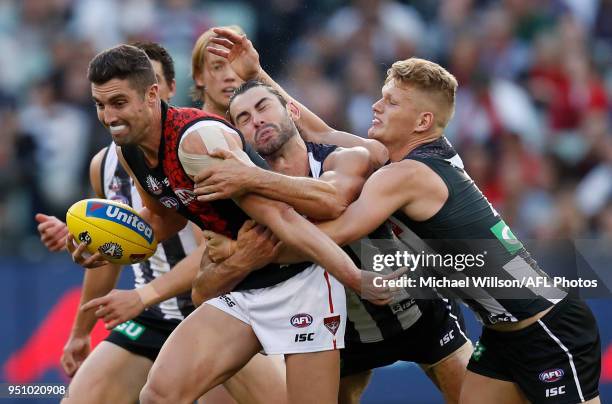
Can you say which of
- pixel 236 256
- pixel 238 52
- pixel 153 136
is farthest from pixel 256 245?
pixel 238 52

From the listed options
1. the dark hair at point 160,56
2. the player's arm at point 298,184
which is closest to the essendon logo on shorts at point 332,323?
the player's arm at point 298,184

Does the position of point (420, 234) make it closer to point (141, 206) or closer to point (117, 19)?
point (141, 206)

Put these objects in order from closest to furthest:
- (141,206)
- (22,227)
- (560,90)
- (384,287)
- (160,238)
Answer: (384,287) → (160,238) → (141,206) → (22,227) → (560,90)

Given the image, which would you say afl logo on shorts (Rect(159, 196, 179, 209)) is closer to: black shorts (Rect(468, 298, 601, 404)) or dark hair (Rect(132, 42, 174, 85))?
dark hair (Rect(132, 42, 174, 85))

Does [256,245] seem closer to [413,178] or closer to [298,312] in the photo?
[298,312]

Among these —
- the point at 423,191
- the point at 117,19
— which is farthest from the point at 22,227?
the point at 423,191

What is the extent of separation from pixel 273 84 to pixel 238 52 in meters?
0.37

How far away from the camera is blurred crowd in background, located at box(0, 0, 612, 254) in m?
10.7

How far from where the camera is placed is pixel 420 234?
6.10 metres

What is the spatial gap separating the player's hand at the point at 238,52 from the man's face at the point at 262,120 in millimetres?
752

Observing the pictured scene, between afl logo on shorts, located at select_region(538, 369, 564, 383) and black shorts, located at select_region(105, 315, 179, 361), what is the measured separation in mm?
2502

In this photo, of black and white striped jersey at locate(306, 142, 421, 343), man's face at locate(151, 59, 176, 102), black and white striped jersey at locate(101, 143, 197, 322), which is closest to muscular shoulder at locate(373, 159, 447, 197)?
black and white striped jersey at locate(306, 142, 421, 343)

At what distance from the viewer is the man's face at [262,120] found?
20.7 feet

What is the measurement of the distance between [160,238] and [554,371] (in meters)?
2.48
